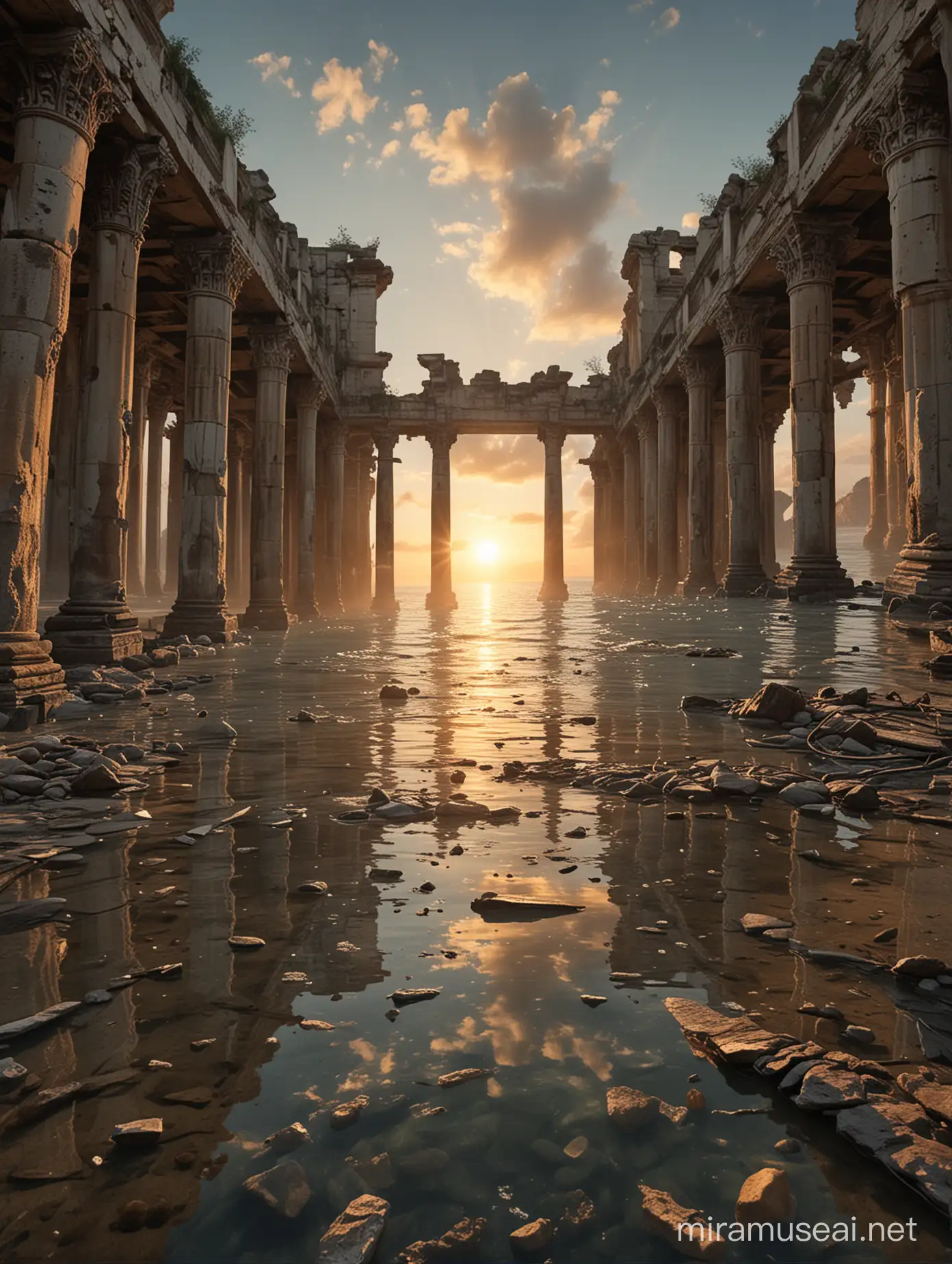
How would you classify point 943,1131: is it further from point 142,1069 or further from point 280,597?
point 280,597

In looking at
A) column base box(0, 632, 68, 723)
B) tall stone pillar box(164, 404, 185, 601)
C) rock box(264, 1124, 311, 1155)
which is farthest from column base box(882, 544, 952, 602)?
tall stone pillar box(164, 404, 185, 601)

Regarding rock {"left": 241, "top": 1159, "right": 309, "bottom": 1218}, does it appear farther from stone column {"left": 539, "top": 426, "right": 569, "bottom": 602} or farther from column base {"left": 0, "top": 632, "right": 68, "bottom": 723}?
stone column {"left": 539, "top": 426, "right": 569, "bottom": 602}

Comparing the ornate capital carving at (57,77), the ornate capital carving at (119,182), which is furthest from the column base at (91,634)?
the ornate capital carving at (57,77)

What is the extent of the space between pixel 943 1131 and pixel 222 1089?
118 centimetres

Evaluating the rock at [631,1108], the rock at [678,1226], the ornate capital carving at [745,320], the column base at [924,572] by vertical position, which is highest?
the ornate capital carving at [745,320]

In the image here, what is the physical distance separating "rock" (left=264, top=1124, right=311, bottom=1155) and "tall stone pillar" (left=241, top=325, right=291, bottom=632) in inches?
665

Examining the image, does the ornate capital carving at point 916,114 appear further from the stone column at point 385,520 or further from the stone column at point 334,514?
the stone column at point 385,520

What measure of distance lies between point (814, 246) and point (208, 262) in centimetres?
1071

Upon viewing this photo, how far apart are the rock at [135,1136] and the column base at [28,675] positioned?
534 centimetres

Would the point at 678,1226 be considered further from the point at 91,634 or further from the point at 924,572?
the point at 924,572

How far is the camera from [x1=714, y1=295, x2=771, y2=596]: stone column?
746 inches

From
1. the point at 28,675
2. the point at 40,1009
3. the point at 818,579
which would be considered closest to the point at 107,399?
the point at 28,675

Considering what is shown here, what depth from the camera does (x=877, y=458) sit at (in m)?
31.2

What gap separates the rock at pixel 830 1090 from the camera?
4.43ft
